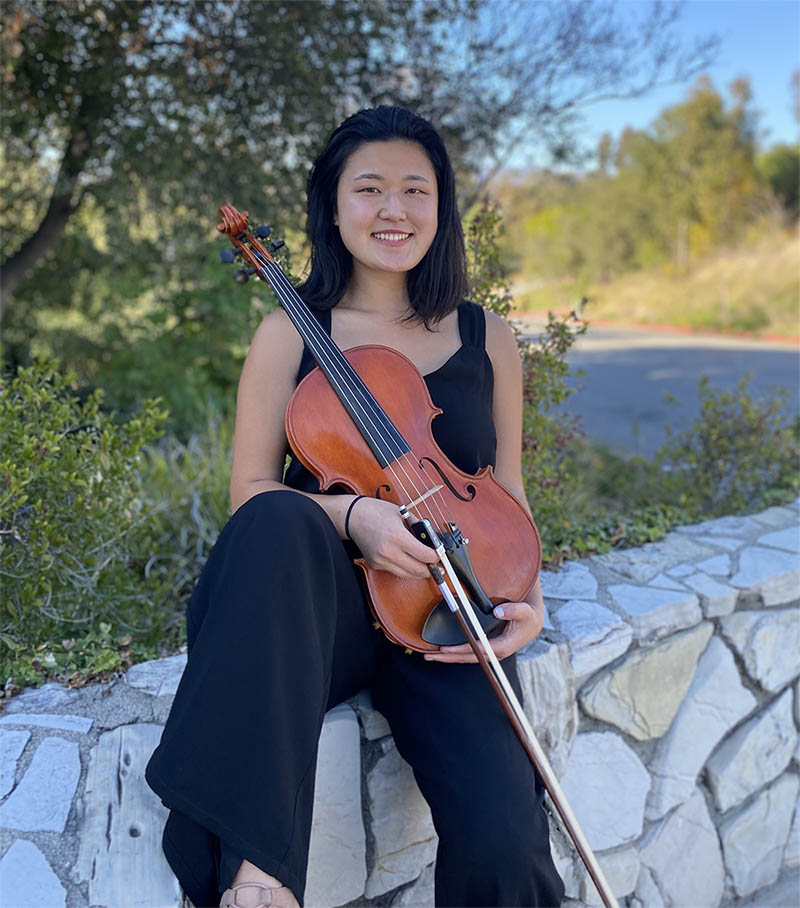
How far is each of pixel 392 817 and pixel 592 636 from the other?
614mm

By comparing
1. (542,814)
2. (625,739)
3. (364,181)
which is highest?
(364,181)

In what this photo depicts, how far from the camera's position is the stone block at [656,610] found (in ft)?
6.36

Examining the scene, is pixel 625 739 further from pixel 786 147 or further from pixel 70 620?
pixel 786 147

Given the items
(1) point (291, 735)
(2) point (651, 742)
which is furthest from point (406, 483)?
(2) point (651, 742)

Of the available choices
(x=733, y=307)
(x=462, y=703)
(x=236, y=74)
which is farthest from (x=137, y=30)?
(x=733, y=307)

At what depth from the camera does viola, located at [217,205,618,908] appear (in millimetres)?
1369

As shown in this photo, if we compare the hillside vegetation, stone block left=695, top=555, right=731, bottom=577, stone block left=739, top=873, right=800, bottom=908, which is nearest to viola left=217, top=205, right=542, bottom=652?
stone block left=695, top=555, right=731, bottom=577

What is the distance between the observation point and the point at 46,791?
1423 millimetres

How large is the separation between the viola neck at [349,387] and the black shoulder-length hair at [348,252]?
19 centimetres

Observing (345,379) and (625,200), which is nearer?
(345,379)

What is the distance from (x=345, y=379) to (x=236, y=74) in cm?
358

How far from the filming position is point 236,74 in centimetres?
437

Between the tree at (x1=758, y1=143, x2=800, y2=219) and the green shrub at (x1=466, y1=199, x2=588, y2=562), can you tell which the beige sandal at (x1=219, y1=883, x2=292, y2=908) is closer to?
the green shrub at (x1=466, y1=199, x2=588, y2=562)

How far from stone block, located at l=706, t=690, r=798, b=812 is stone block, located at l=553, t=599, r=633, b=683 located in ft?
1.61
